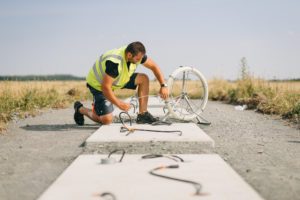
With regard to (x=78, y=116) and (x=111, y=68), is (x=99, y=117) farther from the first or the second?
(x=111, y=68)

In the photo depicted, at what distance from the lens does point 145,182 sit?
12.1 feet

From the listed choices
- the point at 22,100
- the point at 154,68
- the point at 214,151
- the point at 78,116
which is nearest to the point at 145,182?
the point at 214,151

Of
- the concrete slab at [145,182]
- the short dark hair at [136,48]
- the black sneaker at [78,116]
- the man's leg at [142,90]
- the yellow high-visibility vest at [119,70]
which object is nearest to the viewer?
the concrete slab at [145,182]

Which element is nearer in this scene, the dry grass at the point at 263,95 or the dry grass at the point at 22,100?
the dry grass at the point at 22,100

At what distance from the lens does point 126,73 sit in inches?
268

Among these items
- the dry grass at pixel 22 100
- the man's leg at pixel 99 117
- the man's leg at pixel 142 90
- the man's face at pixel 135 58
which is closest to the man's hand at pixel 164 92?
the man's leg at pixel 142 90

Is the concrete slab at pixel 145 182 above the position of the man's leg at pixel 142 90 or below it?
below

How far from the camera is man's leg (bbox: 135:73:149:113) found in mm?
7301

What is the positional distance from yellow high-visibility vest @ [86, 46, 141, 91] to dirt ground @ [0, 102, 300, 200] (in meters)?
0.79

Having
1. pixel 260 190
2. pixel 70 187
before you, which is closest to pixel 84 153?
pixel 70 187

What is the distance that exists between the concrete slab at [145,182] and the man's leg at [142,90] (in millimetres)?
2747

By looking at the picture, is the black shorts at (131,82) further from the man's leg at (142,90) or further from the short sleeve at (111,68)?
the short sleeve at (111,68)

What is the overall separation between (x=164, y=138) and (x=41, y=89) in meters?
9.28

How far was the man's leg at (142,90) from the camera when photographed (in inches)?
287
